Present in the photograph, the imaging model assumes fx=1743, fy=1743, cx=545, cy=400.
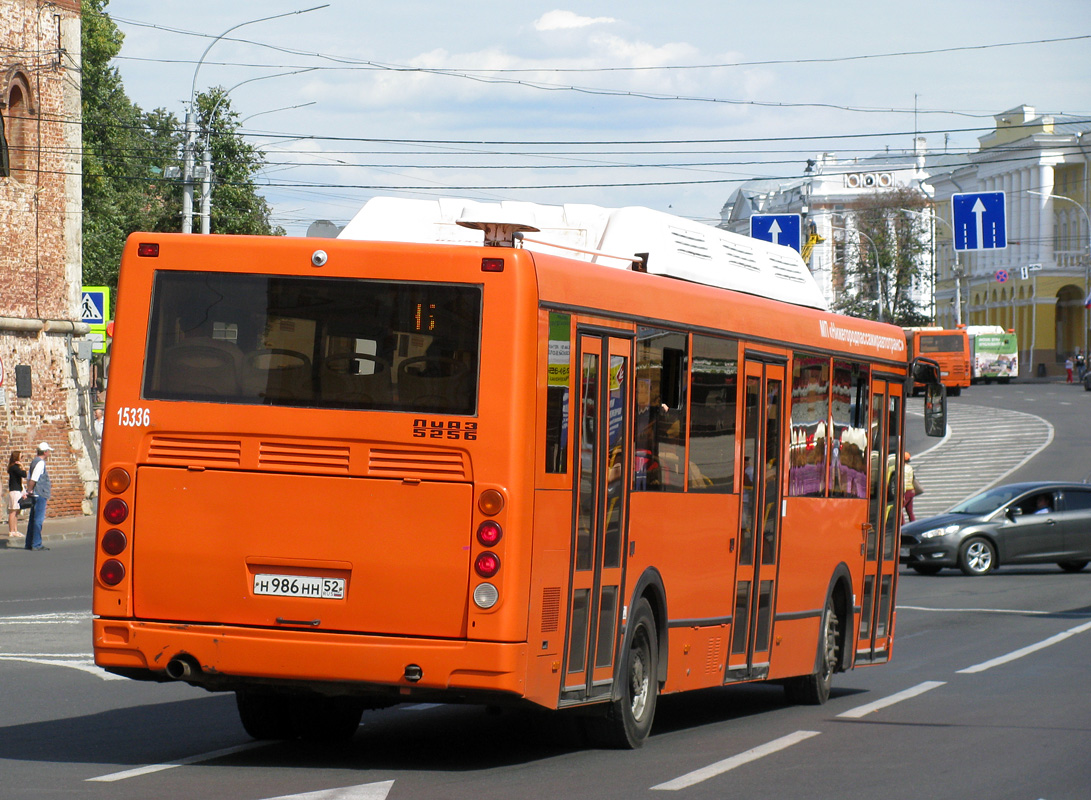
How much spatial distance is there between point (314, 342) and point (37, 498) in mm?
22639

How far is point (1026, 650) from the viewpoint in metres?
17.1

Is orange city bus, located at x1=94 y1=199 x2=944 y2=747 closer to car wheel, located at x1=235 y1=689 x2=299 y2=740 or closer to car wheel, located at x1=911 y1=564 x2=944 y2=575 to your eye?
car wheel, located at x1=235 y1=689 x2=299 y2=740

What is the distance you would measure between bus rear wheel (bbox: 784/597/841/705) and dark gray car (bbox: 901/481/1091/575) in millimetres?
15165

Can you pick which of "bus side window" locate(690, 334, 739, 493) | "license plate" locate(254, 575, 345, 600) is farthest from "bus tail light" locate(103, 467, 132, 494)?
"bus side window" locate(690, 334, 739, 493)

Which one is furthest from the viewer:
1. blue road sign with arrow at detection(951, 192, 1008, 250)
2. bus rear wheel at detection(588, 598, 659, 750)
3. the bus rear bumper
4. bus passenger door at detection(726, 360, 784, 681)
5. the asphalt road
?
blue road sign with arrow at detection(951, 192, 1008, 250)

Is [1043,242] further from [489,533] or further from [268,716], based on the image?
[489,533]

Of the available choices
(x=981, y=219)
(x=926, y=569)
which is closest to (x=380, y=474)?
(x=926, y=569)

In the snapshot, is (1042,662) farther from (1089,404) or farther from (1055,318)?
(1055,318)

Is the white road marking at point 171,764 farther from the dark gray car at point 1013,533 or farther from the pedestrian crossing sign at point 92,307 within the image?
the pedestrian crossing sign at point 92,307

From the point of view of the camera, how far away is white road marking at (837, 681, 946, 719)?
12094mm

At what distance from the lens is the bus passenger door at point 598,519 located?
28.7 feet

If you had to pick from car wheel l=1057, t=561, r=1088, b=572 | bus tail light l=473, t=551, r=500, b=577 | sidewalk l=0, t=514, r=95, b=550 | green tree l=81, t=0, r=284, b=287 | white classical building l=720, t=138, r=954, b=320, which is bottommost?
sidewalk l=0, t=514, r=95, b=550

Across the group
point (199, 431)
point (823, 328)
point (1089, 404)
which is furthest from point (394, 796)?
point (1089, 404)

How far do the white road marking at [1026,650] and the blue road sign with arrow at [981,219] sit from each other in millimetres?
18454
